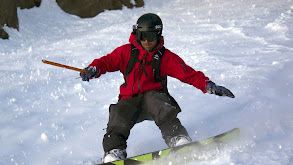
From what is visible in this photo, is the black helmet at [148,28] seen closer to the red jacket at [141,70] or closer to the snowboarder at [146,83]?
the snowboarder at [146,83]

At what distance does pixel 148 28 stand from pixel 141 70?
0.46 metres

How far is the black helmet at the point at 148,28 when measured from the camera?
332 centimetres

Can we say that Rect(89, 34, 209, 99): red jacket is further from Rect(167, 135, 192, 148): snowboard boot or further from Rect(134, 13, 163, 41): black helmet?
Rect(167, 135, 192, 148): snowboard boot

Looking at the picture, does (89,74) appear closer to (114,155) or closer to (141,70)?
(141,70)

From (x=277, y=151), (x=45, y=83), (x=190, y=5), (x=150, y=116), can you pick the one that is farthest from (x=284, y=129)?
(x=190, y=5)

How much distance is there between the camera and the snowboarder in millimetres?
3209


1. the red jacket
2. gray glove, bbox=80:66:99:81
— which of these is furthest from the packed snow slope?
gray glove, bbox=80:66:99:81

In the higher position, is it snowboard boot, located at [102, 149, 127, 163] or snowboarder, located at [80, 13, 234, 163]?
snowboarder, located at [80, 13, 234, 163]

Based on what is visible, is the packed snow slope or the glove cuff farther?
the packed snow slope

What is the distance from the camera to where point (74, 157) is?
3.51 metres

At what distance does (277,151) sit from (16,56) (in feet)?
25.6

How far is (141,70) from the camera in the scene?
3443 millimetres

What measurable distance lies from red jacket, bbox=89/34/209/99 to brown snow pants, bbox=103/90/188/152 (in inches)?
5.0

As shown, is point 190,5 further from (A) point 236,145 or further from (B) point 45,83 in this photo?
(A) point 236,145
